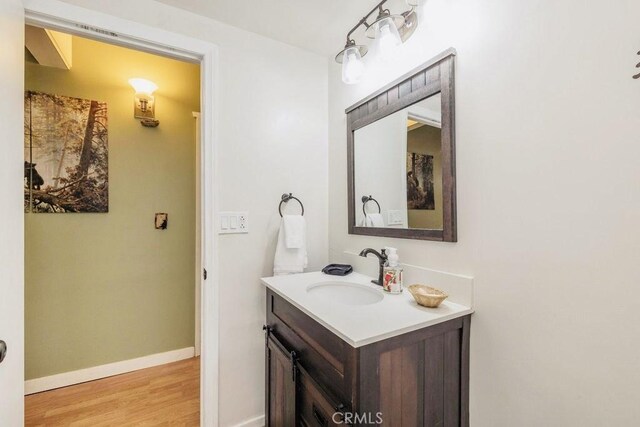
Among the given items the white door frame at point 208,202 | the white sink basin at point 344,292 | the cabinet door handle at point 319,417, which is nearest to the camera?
the cabinet door handle at point 319,417

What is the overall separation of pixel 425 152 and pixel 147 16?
1.45 m

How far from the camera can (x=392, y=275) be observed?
3.85 ft

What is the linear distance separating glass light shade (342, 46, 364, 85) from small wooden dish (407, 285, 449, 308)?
3.41 feet

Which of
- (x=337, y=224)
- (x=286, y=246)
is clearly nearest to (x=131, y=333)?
(x=286, y=246)

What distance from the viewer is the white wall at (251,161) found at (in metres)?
1.46

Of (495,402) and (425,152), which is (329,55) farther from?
(495,402)

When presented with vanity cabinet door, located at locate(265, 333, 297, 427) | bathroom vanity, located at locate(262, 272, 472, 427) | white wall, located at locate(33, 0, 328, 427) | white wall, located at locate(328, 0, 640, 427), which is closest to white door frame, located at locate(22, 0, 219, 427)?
white wall, located at locate(33, 0, 328, 427)

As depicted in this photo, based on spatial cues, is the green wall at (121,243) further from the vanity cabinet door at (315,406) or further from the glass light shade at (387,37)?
the glass light shade at (387,37)

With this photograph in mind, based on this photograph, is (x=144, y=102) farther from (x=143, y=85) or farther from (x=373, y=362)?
(x=373, y=362)

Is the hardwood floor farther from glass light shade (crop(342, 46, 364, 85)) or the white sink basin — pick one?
glass light shade (crop(342, 46, 364, 85))

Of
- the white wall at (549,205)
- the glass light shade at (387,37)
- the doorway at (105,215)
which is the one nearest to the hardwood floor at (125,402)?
the doorway at (105,215)

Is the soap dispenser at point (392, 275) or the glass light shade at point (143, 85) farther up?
the glass light shade at point (143, 85)

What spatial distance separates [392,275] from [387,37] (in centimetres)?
103

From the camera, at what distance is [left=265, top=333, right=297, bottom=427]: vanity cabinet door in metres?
1.10
